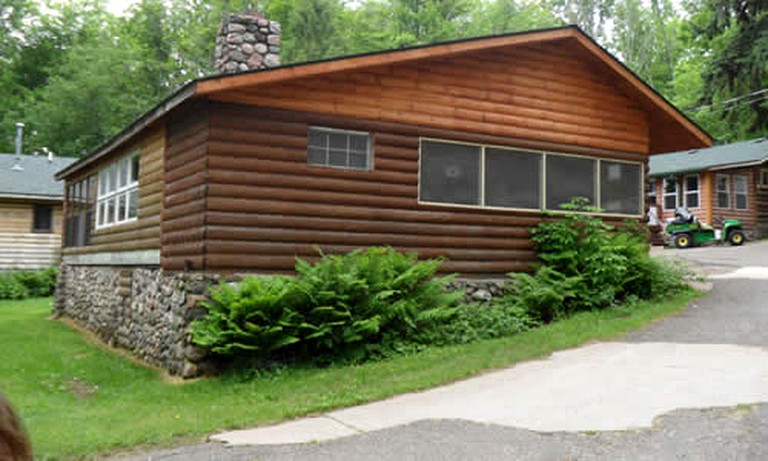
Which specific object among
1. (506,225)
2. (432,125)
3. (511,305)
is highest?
(432,125)

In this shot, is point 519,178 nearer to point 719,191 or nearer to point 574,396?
point 574,396

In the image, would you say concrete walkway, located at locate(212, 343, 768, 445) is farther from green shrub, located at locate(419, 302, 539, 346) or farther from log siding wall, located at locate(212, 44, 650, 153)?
log siding wall, located at locate(212, 44, 650, 153)

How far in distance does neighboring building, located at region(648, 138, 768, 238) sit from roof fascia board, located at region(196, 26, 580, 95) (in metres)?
18.9

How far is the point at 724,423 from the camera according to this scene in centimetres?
595

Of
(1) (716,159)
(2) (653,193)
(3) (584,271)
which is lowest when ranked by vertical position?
(3) (584,271)

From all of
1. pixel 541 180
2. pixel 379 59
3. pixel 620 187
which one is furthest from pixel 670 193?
pixel 379 59

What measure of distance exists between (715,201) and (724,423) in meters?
26.2

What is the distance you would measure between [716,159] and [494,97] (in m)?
20.8

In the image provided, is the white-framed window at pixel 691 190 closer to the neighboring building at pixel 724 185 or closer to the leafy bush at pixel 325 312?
the neighboring building at pixel 724 185

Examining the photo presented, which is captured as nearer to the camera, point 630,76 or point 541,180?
point 541,180

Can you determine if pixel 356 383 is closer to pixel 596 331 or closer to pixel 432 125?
pixel 596 331

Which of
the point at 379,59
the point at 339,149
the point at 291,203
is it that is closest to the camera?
the point at 291,203

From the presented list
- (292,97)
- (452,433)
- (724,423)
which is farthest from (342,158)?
(724,423)

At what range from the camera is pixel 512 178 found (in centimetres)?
1330
